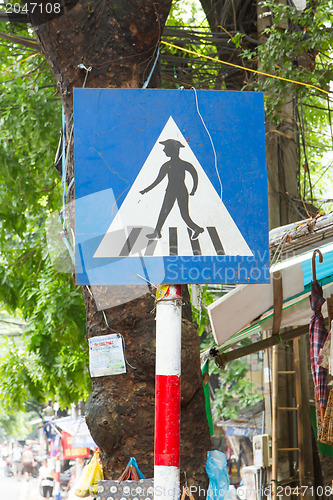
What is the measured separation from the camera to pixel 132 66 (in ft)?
10.8

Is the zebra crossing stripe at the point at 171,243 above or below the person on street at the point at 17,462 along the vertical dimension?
above

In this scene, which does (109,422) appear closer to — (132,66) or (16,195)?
(132,66)

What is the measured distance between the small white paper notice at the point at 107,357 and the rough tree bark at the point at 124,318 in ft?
0.11

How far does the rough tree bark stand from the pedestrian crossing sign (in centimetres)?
90

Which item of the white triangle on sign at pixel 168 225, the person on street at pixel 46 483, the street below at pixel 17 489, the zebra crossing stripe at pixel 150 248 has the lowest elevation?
the street below at pixel 17 489

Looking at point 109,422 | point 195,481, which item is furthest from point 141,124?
point 195,481

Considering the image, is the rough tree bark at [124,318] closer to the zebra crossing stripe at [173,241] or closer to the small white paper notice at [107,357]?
the small white paper notice at [107,357]

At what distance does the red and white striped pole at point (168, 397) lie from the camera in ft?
6.73

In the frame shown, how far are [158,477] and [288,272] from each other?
2.27m

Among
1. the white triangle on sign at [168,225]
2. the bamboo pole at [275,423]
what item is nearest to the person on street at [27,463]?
the bamboo pole at [275,423]

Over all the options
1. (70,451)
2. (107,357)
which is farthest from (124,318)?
(70,451)

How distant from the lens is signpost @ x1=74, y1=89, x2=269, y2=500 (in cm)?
216

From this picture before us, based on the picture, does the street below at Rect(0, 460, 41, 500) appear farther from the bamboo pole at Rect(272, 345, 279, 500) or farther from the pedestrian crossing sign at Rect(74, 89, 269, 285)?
the pedestrian crossing sign at Rect(74, 89, 269, 285)

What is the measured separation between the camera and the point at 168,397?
211 cm
